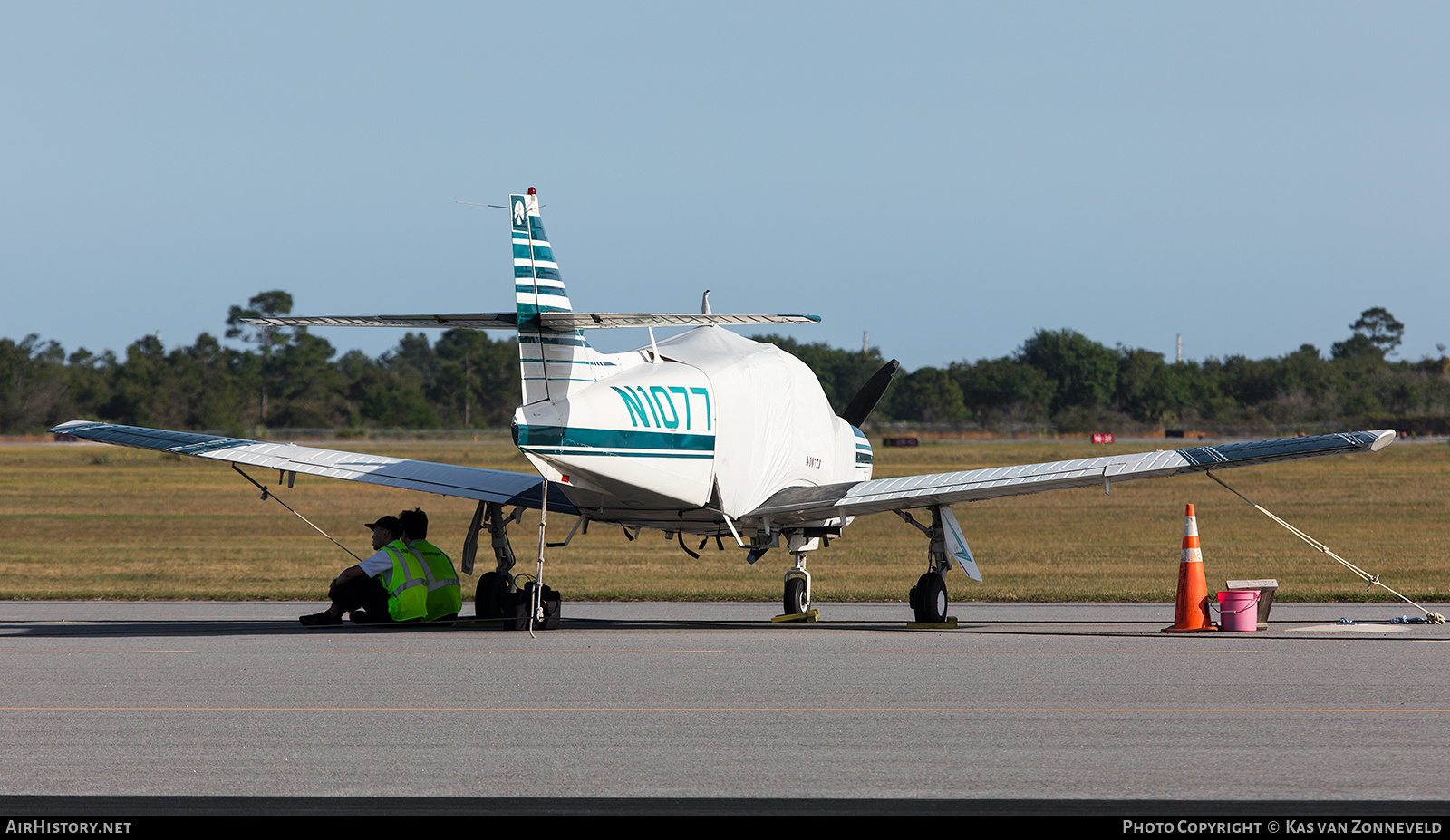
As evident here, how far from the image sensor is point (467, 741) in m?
8.12

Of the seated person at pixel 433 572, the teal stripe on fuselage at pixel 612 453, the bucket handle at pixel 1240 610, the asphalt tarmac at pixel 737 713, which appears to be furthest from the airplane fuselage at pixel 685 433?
the bucket handle at pixel 1240 610

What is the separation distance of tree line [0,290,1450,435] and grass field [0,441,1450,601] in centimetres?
6527

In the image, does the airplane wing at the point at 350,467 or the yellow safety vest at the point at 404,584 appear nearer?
the yellow safety vest at the point at 404,584

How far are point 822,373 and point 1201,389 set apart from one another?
37886mm

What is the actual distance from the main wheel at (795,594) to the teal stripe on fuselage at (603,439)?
3181mm

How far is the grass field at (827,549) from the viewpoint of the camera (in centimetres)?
2175

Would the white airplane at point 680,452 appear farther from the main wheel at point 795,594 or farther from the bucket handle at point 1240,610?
the bucket handle at point 1240,610

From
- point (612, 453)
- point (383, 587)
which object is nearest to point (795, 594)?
point (612, 453)

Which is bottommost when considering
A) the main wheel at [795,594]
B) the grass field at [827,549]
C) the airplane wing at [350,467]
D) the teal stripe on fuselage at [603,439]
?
the grass field at [827,549]

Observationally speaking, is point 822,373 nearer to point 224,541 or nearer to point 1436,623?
point 224,541

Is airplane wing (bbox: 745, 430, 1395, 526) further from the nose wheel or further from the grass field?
the grass field

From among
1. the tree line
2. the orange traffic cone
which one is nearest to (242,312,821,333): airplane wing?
the orange traffic cone

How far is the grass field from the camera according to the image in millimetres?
21750

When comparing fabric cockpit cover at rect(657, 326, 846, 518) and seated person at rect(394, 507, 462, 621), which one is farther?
seated person at rect(394, 507, 462, 621)
